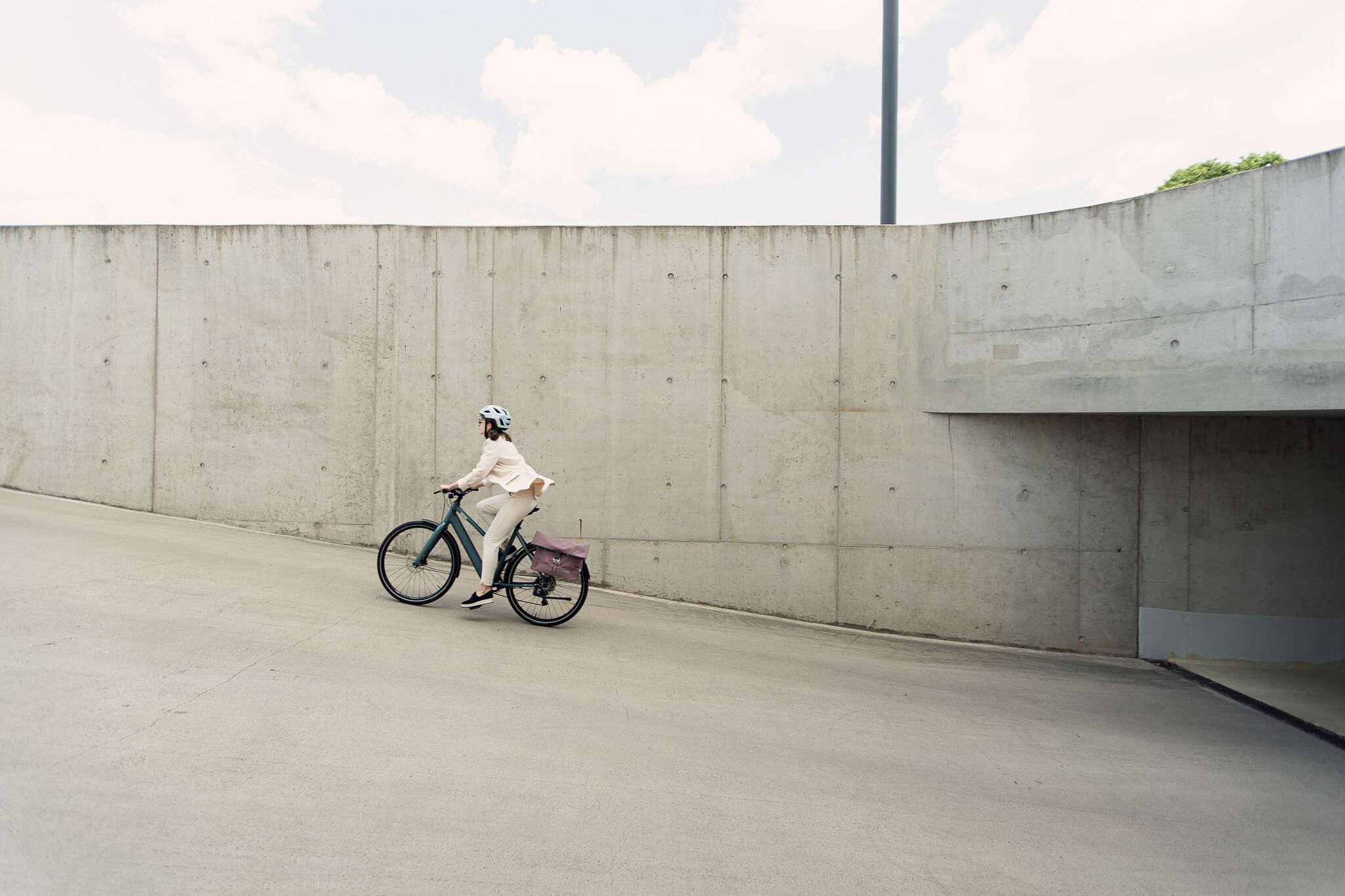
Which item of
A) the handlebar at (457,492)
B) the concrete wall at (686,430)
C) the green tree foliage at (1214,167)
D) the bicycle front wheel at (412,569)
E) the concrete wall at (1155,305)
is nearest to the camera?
the concrete wall at (1155,305)

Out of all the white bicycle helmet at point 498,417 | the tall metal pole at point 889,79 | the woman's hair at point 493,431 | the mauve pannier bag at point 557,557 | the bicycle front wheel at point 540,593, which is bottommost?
the bicycle front wheel at point 540,593

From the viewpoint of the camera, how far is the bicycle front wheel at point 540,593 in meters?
5.05

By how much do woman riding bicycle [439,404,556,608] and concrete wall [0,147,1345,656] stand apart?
1.53m

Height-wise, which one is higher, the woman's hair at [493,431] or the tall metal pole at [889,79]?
the tall metal pole at [889,79]

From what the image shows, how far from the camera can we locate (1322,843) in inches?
124

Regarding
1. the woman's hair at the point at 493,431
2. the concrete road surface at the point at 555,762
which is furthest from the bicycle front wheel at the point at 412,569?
the woman's hair at the point at 493,431

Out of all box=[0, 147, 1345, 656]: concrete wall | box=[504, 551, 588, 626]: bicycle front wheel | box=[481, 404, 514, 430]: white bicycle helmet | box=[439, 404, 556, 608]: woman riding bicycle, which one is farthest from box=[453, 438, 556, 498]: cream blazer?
box=[0, 147, 1345, 656]: concrete wall

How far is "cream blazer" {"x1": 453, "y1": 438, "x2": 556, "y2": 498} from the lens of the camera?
4.84m

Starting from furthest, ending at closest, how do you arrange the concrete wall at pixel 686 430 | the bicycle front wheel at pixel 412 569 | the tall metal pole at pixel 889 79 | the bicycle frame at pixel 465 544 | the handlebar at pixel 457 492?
the tall metal pole at pixel 889 79, the concrete wall at pixel 686 430, the bicycle front wheel at pixel 412 569, the bicycle frame at pixel 465 544, the handlebar at pixel 457 492

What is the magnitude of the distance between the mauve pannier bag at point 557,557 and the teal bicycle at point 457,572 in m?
0.09

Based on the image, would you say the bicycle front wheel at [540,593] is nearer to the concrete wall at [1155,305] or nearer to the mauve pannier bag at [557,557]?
the mauve pannier bag at [557,557]

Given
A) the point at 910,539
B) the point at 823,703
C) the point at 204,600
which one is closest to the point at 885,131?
the point at 910,539

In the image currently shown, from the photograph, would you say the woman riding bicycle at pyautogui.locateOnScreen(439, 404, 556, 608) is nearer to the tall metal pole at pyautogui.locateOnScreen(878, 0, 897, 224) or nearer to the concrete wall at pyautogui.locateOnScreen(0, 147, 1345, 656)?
the concrete wall at pyautogui.locateOnScreen(0, 147, 1345, 656)

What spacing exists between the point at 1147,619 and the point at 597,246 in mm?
6500
